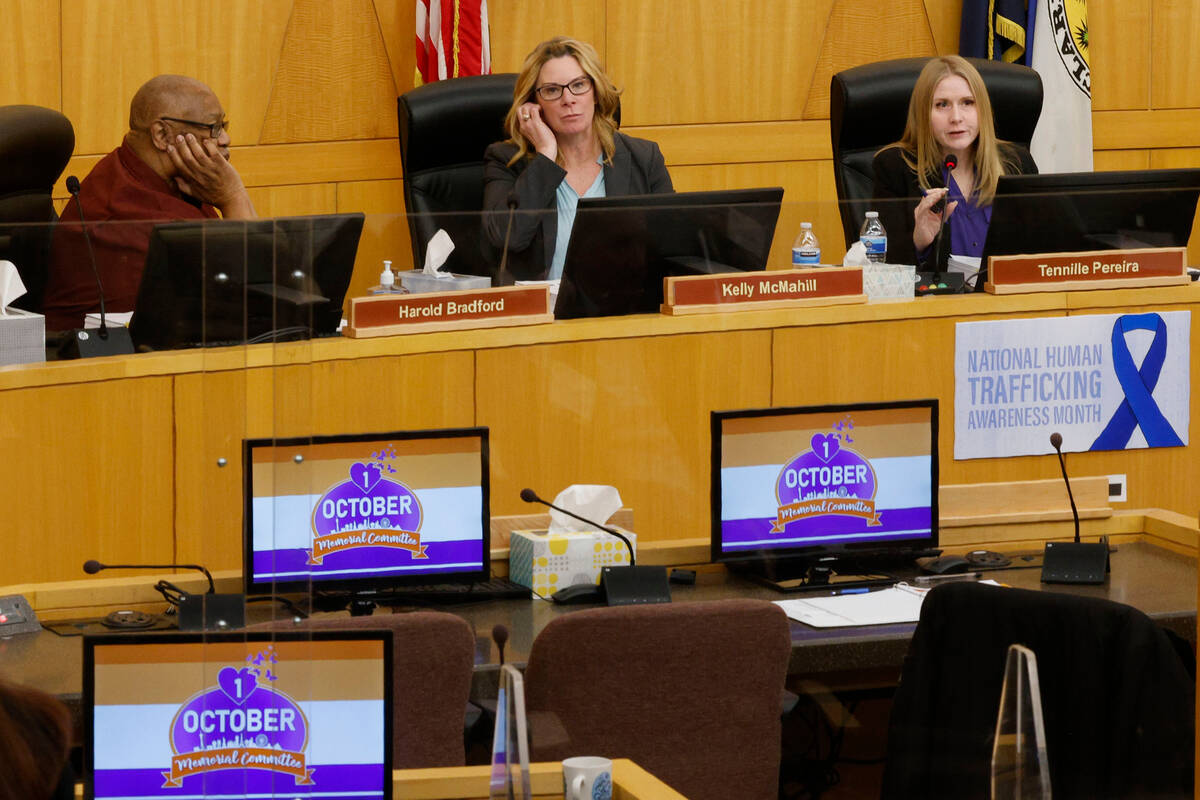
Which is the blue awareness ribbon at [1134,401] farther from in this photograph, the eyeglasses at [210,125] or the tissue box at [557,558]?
the eyeglasses at [210,125]

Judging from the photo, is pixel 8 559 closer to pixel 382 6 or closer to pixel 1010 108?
pixel 1010 108

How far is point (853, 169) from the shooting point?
472 centimetres

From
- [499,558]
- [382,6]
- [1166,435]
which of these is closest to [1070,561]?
[1166,435]

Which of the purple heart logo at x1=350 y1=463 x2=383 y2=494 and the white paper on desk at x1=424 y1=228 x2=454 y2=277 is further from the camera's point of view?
the white paper on desk at x1=424 y1=228 x2=454 y2=277

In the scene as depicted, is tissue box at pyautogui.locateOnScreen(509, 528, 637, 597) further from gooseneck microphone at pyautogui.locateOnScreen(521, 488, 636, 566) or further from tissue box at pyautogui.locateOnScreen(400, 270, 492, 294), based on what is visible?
tissue box at pyautogui.locateOnScreen(400, 270, 492, 294)

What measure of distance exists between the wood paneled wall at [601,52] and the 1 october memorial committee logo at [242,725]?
12.9ft

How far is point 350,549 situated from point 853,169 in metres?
2.19

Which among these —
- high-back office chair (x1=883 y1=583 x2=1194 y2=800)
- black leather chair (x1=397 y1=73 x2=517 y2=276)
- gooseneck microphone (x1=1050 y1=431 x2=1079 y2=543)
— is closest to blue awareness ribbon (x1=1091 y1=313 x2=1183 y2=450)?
gooseneck microphone (x1=1050 y1=431 x2=1079 y2=543)

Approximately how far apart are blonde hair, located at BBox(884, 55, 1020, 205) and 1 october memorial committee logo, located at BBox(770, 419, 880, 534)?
4.11 ft

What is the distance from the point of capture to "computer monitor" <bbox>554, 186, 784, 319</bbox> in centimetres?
340

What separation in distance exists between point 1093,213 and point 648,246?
94 cm

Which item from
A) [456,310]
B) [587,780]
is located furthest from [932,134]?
[587,780]

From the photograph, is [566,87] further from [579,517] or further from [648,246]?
[579,517]

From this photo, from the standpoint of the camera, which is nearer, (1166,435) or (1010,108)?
(1166,435)
